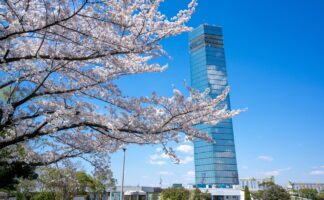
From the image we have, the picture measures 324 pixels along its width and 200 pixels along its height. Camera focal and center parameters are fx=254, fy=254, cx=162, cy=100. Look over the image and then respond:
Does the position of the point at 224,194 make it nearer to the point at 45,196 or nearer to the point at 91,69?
the point at 45,196

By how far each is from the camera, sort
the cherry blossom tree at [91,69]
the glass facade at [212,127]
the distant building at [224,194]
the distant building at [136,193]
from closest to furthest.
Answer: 1. the cherry blossom tree at [91,69]
2. the distant building at [136,193]
3. the distant building at [224,194]
4. the glass facade at [212,127]

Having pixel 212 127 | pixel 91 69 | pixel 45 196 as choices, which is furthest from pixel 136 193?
pixel 212 127

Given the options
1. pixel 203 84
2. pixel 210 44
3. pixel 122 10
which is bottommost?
pixel 122 10

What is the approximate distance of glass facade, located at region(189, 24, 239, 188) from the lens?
83062mm

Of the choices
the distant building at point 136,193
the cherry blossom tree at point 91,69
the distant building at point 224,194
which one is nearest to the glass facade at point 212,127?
the distant building at point 224,194

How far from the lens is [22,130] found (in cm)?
520

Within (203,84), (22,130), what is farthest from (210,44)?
(22,130)

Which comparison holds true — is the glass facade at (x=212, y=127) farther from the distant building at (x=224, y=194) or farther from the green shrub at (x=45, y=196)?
the green shrub at (x=45, y=196)

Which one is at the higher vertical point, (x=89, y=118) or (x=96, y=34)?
(x=96, y=34)

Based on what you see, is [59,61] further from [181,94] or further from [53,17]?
[181,94]

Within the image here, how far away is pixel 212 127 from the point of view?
81.8m

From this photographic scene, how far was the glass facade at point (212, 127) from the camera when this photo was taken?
83.1 metres

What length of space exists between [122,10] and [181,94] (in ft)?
4.94

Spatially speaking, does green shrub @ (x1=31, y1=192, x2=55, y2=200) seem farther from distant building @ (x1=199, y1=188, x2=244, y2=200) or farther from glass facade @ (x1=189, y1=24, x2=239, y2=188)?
glass facade @ (x1=189, y1=24, x2=239, y2=188)
